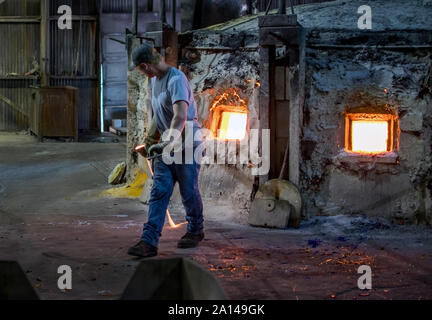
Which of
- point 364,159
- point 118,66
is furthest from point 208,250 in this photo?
point 118,66

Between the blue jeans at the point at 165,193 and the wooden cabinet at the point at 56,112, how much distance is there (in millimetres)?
11983

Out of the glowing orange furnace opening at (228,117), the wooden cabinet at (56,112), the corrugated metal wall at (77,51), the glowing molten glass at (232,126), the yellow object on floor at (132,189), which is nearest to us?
the glowing orange furnace opening at (228,117)

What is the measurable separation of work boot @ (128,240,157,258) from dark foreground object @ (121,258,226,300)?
8.89 ft

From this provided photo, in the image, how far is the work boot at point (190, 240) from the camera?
634cm

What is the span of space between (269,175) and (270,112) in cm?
83

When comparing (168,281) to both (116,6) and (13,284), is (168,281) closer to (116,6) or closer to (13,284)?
(13,284)

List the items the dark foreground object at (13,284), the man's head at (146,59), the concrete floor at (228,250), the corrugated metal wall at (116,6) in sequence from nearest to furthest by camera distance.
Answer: the dark foreground object at (13,284)
the concrete floor at (228,250)
the man's head at (146,59)
the corrugated metal wall at (116,6)

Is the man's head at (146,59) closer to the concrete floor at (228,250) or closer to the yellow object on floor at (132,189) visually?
the concrete floor at (228,250)

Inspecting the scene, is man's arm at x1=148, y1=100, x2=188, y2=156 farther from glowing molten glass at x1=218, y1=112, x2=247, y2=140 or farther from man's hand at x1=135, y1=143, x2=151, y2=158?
glowing molten glass at x1=218, y1=112, x2=247, y2=140

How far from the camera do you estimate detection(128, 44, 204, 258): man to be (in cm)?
589

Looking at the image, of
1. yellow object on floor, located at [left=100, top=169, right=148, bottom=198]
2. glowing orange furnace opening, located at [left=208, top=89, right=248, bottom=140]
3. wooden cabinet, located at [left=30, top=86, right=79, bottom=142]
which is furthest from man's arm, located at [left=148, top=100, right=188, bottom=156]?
wooden cabinet, located at [left=30, top=86, right=79, bottom=142]

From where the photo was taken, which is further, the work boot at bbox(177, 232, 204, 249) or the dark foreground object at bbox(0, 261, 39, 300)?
the work boot at bbox(177, 232, 204, 249)

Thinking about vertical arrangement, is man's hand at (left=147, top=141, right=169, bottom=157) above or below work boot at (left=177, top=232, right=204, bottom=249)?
above

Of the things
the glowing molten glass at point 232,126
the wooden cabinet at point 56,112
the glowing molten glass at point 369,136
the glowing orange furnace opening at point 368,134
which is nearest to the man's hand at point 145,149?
the glowing molten glass at point 232,126
